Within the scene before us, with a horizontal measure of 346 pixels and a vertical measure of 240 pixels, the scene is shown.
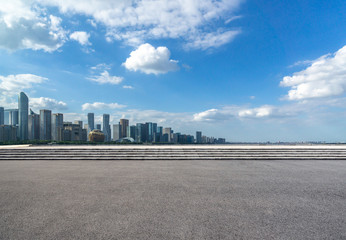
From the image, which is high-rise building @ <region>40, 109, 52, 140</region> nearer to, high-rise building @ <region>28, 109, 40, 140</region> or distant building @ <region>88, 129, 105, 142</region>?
high-rise building @ <region>28, 109, 40, 140</region>

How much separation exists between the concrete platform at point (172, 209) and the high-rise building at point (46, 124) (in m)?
106

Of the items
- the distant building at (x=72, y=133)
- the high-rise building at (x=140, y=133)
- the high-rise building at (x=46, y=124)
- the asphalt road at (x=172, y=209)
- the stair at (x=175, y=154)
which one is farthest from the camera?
the high-rise building at (x=140, y=133)

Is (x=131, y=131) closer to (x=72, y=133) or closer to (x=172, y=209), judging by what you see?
(x=72, y=133)

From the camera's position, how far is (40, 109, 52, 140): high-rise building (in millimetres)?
94450

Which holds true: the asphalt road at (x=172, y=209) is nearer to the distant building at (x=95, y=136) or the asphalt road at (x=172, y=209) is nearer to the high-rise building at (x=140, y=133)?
→ the distant building at (x=95, y=136)

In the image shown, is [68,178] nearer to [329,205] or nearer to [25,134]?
[329,205]

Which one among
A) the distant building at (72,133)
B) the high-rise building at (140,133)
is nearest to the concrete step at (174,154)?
the distant building at (72,133)

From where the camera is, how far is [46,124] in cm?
9875

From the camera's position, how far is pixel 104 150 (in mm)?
16359

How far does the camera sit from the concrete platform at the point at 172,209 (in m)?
3.73

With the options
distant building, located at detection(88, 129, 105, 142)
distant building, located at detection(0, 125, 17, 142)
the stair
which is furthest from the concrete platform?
distant building, located at detection(0, 125, 17, 142)

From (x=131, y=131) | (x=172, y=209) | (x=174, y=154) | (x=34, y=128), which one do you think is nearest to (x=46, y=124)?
(x=34, y=128)

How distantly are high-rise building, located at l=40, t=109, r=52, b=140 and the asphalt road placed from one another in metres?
106

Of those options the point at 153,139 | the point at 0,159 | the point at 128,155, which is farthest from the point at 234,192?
the point at 153,139
